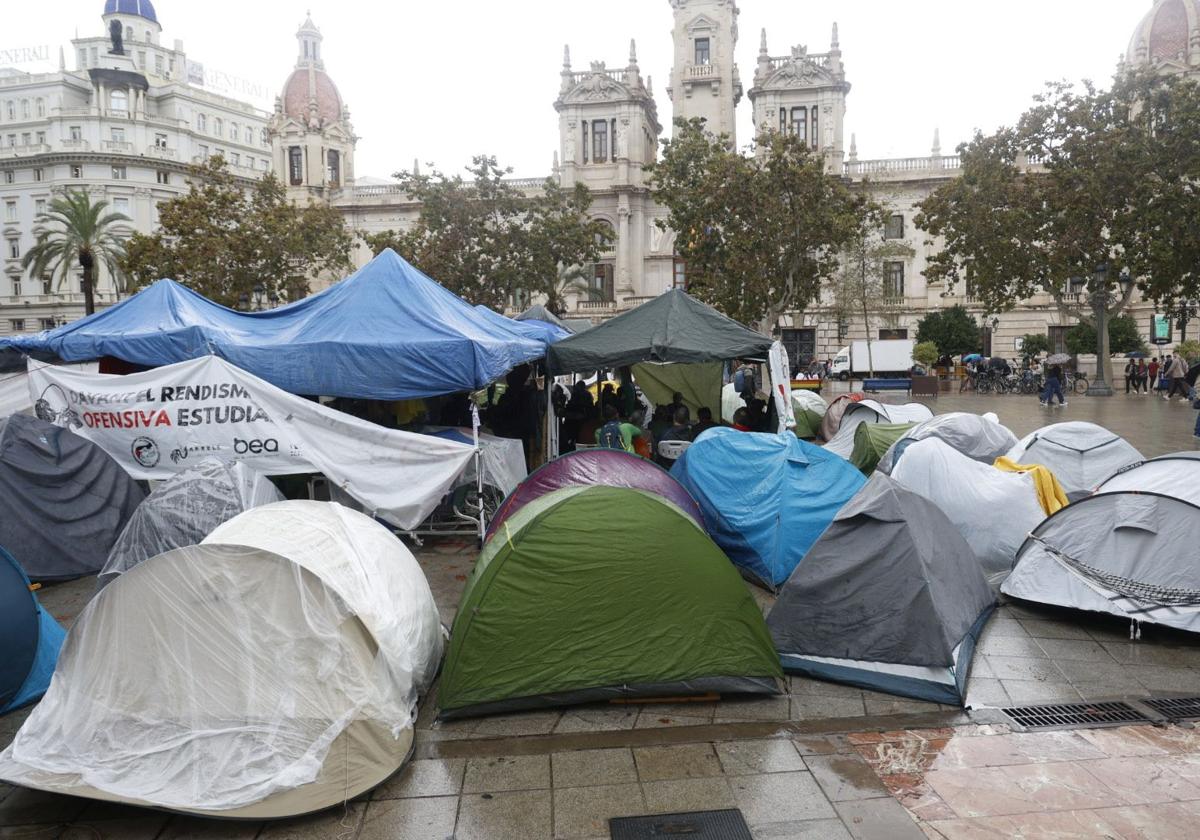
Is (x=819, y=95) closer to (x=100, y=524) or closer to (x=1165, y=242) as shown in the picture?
(x=1165, y=242)

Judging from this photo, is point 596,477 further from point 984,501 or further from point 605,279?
point 605,279

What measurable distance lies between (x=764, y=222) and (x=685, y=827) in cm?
2307

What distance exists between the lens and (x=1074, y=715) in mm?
5379

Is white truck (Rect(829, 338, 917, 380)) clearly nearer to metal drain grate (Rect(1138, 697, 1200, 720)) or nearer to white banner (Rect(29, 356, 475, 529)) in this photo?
white banner (Rect(29, 356, 475, 529))

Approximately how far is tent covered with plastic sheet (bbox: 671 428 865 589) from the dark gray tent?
242cm

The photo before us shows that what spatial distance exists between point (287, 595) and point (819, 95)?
47.4 m

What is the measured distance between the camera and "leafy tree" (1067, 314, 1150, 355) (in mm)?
40750

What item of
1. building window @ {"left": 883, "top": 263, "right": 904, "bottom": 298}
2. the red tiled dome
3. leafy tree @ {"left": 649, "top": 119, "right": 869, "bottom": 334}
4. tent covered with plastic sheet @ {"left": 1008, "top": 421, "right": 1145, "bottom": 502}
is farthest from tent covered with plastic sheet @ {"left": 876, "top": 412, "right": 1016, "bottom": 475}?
the red tiled dome

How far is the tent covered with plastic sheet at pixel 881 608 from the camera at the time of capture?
562 cm

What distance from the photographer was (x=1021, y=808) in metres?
4.30

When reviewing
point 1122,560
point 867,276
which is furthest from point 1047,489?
point 867,276

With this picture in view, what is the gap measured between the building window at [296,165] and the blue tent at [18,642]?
51936mm

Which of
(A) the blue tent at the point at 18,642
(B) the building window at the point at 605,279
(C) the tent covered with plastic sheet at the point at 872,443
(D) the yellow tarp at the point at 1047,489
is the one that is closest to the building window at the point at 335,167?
(B) the building window at the point at 605,279

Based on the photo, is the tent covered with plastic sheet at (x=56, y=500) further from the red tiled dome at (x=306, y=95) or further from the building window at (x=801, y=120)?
the red tiled dome at (x=306, y=95)
